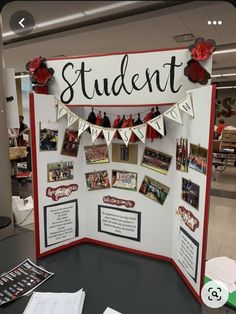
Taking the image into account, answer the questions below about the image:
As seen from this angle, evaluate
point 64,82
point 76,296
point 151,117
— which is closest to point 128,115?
point 151,117

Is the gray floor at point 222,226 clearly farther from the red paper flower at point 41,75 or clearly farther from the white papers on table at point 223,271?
the red paper flower at point 41,75

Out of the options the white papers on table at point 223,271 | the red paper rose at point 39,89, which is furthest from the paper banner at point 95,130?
the white papers on table at point 223,271

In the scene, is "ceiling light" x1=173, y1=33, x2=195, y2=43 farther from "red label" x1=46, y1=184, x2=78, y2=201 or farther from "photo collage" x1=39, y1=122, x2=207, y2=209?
"red label" x1=46, y1=184, x2=78, y2=201

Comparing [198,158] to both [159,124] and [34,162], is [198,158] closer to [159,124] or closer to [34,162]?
[159,124]

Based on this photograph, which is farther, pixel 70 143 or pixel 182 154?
pixel 70 143

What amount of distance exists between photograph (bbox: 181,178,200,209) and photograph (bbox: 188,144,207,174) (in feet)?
0.28

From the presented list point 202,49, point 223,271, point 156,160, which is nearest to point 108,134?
point 156,160

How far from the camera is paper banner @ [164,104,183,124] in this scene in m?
1.23

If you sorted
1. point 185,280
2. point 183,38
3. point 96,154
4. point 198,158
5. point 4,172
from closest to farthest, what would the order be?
point 198,158, point 185,280, point 96,154, point 4,172, point 183,38

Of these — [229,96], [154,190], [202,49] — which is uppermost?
[229,96]

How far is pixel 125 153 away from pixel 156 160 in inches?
7.6

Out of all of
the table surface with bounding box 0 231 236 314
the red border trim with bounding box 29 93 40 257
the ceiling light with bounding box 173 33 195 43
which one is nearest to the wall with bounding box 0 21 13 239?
the table surface with bounding box 0 231 236 314

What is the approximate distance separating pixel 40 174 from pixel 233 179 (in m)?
5.60

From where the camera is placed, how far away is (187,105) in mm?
1186
